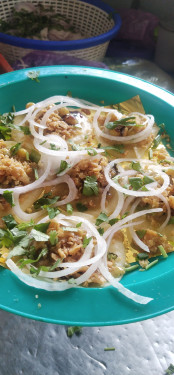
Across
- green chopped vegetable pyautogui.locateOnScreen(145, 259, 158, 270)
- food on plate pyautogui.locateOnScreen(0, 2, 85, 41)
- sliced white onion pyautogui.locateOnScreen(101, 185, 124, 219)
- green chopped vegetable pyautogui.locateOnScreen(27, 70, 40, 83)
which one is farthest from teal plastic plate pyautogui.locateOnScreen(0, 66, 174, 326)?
food on plate pyautogui.locateOnScreen(0, 2, 85, 41)

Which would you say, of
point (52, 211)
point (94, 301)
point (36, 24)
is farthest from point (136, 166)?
point (36, 24)

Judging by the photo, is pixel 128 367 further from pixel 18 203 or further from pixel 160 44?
pixel 160 44

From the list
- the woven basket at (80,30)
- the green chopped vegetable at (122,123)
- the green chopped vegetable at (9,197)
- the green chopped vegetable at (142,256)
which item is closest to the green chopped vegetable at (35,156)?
the green chopped vegetable at (9,197)

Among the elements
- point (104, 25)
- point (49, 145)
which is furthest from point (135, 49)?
point (49, 145)

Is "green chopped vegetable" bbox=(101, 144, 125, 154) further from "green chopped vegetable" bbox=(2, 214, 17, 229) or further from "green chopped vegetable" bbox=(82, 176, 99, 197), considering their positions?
"green chopped vegetable" bbox=(2, 214, 17, 229)

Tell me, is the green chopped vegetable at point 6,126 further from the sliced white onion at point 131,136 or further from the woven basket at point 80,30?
the woven basket at point 80,30

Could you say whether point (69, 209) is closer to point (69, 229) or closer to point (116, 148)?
point (69, 229)

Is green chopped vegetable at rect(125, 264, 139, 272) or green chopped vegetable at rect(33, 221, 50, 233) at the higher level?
green chopped vegetable at rect(33, 221, 50, 233)
